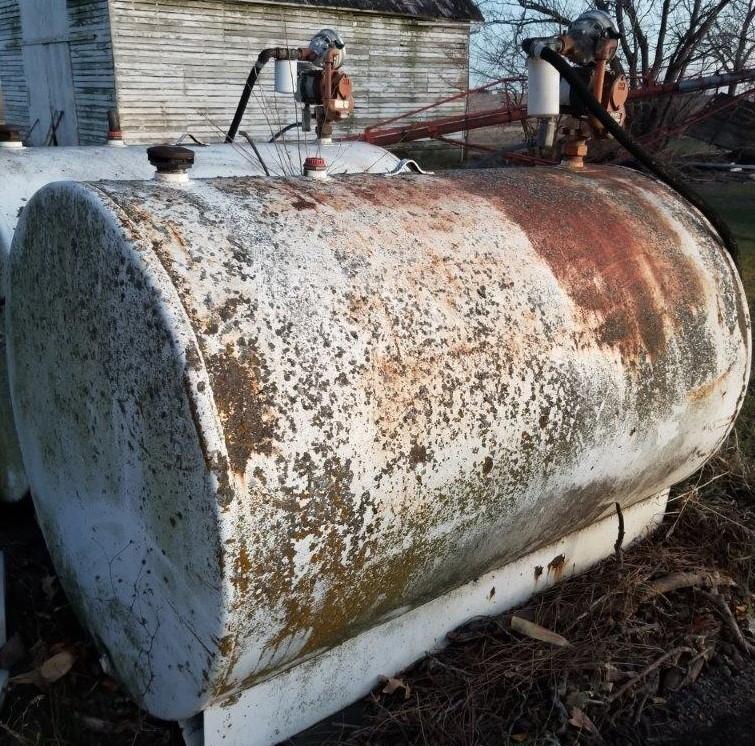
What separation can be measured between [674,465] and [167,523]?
175 cm

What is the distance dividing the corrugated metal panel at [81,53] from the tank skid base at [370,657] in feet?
37.7

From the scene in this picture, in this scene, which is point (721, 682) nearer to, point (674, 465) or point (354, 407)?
point (674, 465)

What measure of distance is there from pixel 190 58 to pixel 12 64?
4.71 m

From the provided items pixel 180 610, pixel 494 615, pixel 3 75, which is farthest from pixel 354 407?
pixel 3 75

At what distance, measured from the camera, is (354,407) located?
1631mm

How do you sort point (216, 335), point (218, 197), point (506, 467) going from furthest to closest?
point (506, 467) → point (218, 197) → point (216, 335)

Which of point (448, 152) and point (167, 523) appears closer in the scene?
point (167, 523)

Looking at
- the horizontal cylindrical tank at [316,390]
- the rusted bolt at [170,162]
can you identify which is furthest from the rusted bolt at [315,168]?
the rusted bolt at [170,162]

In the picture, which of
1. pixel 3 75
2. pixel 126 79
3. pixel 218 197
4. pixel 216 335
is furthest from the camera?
pixel 3 75

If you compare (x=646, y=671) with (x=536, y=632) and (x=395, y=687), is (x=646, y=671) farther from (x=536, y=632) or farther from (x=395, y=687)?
(x=395, y=687)

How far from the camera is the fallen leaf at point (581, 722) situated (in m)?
2.22

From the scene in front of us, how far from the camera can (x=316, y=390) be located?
1592 millimetres

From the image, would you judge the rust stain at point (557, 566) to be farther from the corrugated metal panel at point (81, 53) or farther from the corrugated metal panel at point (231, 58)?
the corrugated metal panel at point (81, 53)

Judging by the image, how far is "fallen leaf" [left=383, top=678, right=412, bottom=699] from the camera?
89.6 inches
